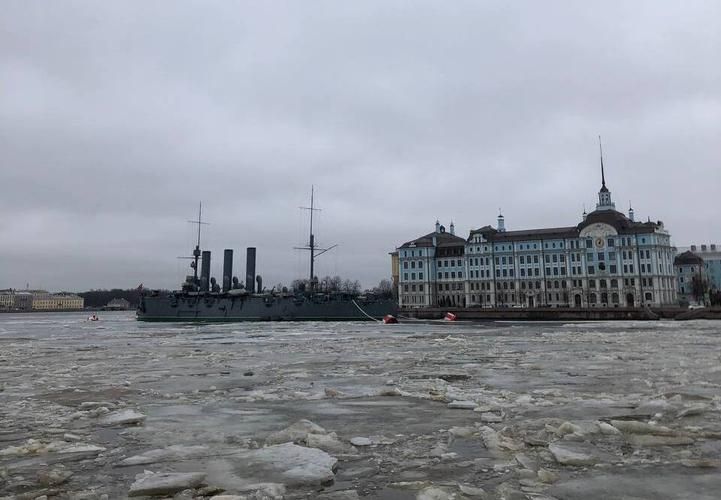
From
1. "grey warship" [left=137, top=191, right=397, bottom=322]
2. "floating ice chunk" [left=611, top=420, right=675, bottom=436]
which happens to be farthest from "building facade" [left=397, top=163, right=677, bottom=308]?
"floating ice chunk" [left=611, top=420, right=675, bottom=436]

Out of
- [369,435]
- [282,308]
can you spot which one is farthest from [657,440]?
[282,308]

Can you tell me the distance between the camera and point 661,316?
6141cm

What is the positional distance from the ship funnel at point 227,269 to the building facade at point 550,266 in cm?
4301

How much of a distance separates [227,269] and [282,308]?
41.9 ft

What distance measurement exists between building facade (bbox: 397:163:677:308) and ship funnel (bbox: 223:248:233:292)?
141 ft

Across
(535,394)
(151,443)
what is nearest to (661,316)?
(535,394)

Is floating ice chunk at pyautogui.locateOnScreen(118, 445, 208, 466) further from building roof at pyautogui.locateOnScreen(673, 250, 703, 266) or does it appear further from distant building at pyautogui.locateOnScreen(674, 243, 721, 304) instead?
building roof at pyautogui.locateOnScreen(673, 250, 703, 266)

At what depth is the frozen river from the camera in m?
4.24

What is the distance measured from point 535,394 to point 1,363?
52.1 feet

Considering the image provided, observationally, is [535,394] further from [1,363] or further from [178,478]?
[1,363]

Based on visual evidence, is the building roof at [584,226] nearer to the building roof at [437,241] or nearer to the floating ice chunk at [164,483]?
the building roof at [437,241]

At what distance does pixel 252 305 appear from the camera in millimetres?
66250

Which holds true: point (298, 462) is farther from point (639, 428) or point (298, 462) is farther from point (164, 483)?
point (639, 428)

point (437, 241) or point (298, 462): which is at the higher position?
point (437, 241)
